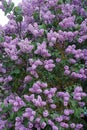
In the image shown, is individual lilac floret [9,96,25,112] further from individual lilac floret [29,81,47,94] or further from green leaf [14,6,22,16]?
green leaf [14,6,22,16]

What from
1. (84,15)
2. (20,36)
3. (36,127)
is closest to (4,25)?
(20,36)

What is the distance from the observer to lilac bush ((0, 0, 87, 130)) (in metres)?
5.11

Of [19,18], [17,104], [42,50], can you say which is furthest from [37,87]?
[19,18]

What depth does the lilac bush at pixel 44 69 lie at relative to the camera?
5.11 meters

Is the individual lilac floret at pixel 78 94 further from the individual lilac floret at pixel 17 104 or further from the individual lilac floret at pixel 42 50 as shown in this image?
the individual lilac floret at pixel 17 104

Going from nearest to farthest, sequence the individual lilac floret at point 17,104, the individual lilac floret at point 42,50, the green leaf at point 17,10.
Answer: the individual lilac floret at point 17,104 → the individual lilac floret at point 42,50 → the green leaf at point 17,10

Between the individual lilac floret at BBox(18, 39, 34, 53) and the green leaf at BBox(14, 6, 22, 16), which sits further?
the green leaf at BBox(14, 6, 22, 16)

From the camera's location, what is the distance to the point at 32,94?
5.05 meters

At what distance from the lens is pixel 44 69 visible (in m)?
5.33

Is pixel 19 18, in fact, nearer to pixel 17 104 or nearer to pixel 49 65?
pixel 49 65

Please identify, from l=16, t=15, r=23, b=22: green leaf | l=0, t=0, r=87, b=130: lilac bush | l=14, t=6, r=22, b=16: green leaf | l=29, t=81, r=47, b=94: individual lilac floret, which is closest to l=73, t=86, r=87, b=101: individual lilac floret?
l=0, t=0, r=87, b=130: lilac bush

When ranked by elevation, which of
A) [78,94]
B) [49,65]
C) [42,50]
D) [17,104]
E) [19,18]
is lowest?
[17,104]

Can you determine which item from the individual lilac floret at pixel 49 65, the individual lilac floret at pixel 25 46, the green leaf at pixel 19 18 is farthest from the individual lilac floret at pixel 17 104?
the green leaf at pixel 19 18

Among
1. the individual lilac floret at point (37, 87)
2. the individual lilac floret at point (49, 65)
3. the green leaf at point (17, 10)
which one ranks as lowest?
the individual lilac floret at point (37, 87)
